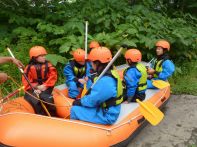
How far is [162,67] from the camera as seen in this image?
6523 millimetres

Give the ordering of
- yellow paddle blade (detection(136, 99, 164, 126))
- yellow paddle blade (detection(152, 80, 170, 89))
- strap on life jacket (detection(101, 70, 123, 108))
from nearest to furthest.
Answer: strap on life jacket (detection(101, 70, 123, 108)) → yellow paddle blade (detection(136, 99, 164, 126)) → yellow paddle blade (detection(152, 80, 170, 89))

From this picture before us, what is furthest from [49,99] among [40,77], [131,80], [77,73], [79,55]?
[131,80]

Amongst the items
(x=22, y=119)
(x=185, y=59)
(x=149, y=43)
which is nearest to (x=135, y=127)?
(x=22, y=119)

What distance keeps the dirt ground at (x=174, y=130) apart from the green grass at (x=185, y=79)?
540mm

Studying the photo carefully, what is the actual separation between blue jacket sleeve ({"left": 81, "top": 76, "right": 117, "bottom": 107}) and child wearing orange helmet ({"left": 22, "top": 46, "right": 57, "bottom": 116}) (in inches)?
42.9

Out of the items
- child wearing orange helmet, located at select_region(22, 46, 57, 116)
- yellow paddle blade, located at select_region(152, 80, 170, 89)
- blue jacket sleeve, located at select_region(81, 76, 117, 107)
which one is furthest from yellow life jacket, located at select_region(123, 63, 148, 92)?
child wearing orange helmet, located at select_region(22, 46, 57, 116)

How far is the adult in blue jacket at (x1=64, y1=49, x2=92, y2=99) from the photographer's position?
5.81 meters

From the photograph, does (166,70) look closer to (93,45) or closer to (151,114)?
(93,45)

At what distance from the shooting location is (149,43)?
762cm

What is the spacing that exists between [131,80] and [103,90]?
3.98ft

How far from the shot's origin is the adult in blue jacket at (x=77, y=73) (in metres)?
5.81

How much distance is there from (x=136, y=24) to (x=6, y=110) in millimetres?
4282

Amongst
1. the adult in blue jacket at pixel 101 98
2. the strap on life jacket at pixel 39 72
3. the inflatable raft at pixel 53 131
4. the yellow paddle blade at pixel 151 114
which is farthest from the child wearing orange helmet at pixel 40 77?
the yellow paddle blade at pixel 151 114

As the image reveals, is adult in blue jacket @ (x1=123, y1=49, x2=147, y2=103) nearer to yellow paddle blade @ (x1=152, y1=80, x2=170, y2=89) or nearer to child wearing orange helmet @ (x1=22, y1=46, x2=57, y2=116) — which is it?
yellow paddle blade @ (x1=152, y1=80, x2=170, y2=89)
